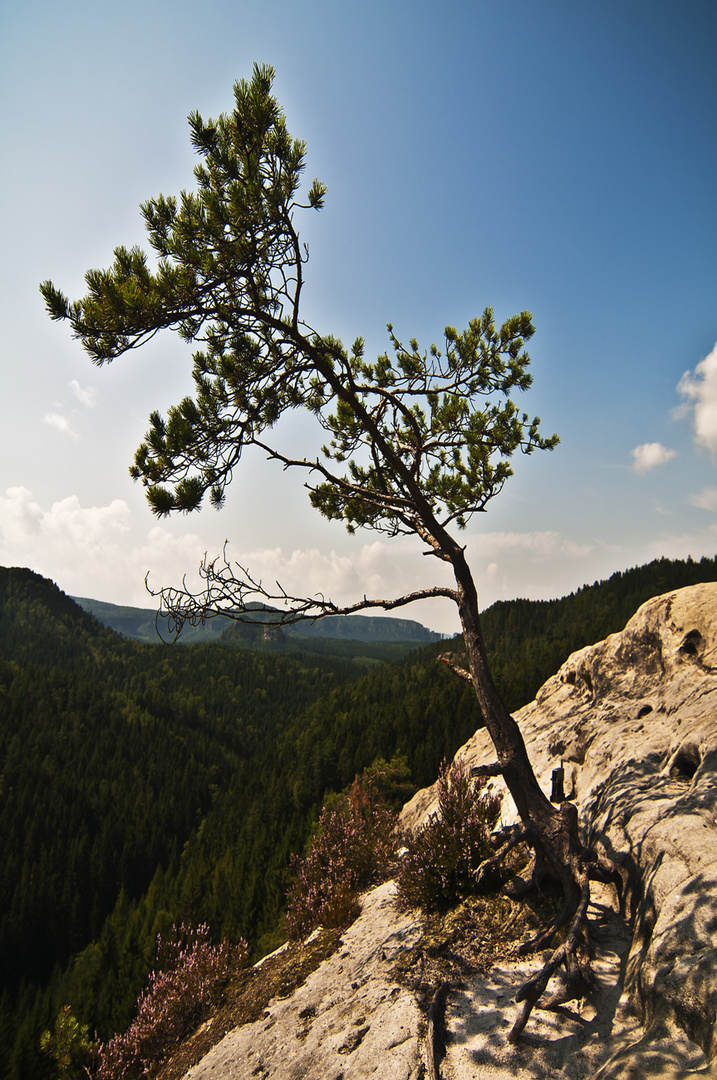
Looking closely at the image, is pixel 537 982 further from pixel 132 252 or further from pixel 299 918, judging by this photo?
pixel 132 252

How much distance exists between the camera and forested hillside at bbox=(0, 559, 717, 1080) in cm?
5099

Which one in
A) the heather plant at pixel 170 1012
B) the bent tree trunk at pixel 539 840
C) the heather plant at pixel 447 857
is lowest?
the heather plant at pixel 170 1012

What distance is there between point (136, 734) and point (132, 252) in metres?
136

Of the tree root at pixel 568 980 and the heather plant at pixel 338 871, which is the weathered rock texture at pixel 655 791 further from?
the heather plant at pixel 338 871

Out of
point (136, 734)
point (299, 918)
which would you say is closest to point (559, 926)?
point (299, 918)

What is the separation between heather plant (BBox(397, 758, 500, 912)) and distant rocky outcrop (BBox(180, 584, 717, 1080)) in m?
0.38

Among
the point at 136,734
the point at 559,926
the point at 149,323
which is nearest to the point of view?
the point at 559,926

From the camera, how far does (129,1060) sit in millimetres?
8328

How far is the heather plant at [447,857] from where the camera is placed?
6.54 metres

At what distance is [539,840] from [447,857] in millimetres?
1650

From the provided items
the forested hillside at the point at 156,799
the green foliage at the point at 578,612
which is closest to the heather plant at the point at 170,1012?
the forested hillside at the point at 156,799

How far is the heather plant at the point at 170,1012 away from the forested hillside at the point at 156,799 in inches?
668

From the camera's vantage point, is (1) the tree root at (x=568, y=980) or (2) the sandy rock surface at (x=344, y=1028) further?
(2) the sandy rock surface at (x=344, y=1028)

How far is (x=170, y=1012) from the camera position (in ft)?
25.6
